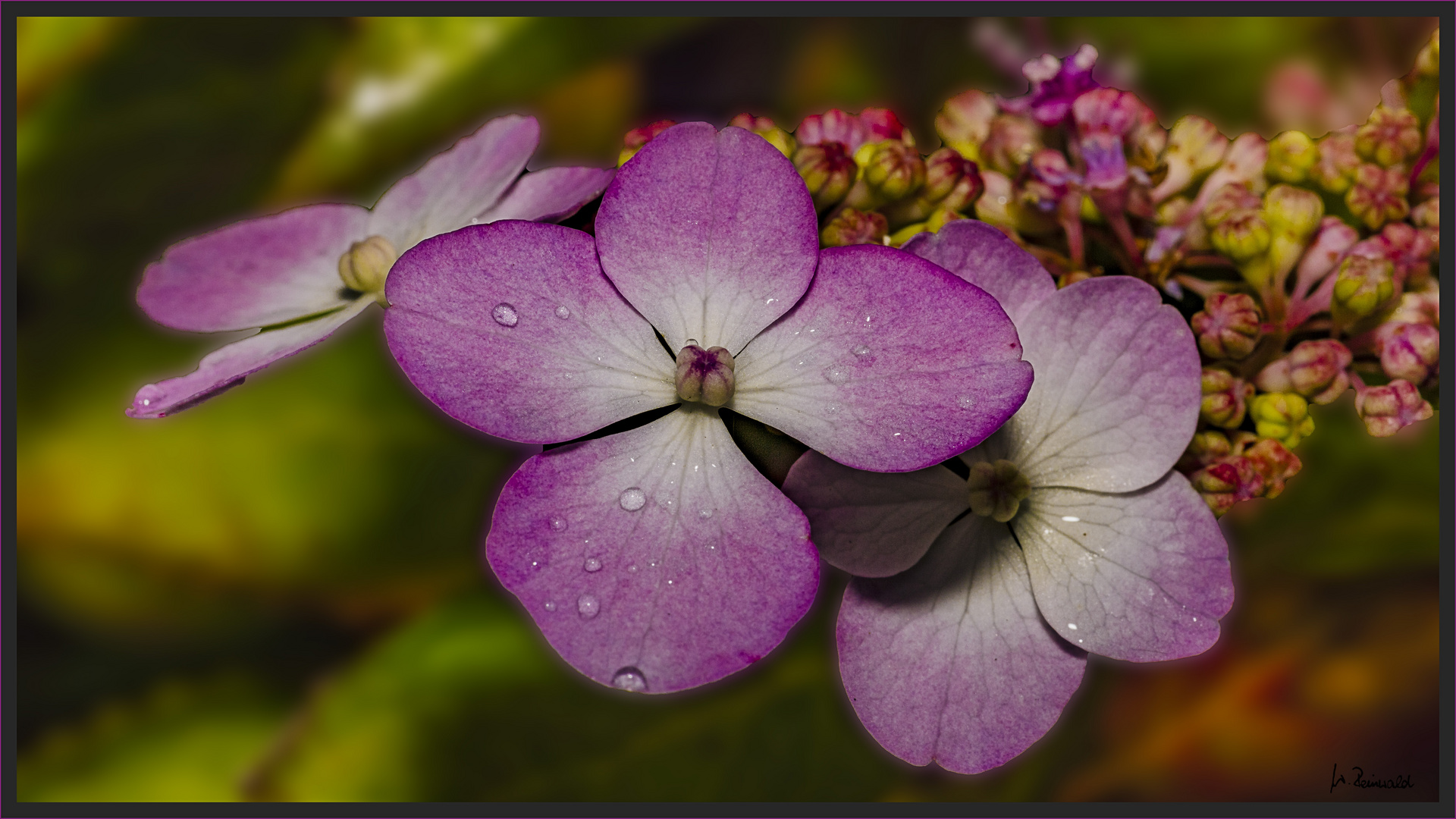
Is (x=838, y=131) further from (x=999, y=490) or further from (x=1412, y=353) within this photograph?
(x=1412, y=353)

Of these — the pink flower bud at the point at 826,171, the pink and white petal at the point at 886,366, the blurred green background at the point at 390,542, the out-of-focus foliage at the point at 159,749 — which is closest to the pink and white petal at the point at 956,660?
the pink and white petal at the point at 886,366

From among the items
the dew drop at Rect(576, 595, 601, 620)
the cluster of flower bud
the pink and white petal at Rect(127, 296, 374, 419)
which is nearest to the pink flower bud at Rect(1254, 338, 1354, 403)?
the cluster of flower bud

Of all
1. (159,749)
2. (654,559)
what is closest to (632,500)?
(654,559)

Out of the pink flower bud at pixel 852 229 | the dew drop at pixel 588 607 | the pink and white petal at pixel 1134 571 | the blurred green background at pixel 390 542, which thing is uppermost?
the pink flower bud at pixel 852 229

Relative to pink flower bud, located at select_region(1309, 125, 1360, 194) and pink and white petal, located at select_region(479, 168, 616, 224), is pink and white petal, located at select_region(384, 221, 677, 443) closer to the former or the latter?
pink and white petal, located at select_region(479, 168, 616, 224)

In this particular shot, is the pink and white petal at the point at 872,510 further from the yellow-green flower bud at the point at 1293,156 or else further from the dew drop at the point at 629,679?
the yellow-green flower bud at the point at 1293,156

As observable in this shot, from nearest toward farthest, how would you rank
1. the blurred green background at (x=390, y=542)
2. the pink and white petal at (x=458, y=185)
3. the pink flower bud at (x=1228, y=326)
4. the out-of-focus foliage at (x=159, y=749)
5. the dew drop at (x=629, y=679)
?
the dew drop at (x=629, y=679) → the pink flower bud at (x=1228, y=326) → the pink and white petal at (x=458, y=185) → the blurred green background at (x=390, y=542) → the out-of-focus foliage at (x=159, y=749)
